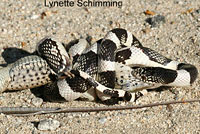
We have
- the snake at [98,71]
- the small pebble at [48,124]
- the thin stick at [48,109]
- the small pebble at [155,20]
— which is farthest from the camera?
the small pebble at [155,20]

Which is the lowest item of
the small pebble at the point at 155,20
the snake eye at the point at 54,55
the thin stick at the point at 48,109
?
the thin stick at the point at 48,109

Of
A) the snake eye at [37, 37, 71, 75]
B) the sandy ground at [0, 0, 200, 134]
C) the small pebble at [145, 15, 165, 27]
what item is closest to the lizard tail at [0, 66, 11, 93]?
the sandy ground at [0, 0, 200, 134]

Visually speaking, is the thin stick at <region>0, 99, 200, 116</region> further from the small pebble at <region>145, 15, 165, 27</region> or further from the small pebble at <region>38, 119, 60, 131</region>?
the small pebble at <region>145, 15, 165, 27</region>

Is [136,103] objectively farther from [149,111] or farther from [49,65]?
[49,65]

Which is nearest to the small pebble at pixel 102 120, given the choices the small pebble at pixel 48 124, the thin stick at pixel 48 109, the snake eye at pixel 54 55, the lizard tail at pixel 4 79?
the thin stick at pixel 48 109

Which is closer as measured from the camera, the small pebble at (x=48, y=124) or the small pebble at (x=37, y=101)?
the small pebble at (x=48, y=124)

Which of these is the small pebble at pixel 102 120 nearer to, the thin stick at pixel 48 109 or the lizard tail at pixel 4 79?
the thin stick at pixel 48 109

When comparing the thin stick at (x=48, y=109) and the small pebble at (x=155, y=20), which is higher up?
the small pebble at (x=155, y=20)
